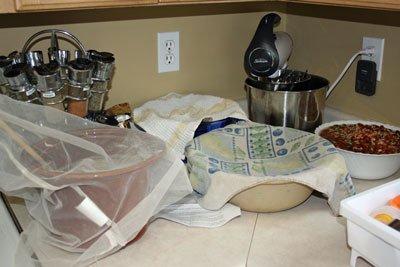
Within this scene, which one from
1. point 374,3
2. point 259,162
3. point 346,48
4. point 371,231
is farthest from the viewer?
point 346,48

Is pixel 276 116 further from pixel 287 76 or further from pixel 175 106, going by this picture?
pixel 175 106

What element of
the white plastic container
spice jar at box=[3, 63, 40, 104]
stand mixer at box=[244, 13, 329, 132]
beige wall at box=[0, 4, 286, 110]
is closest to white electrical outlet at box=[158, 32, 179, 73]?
beige wall at box=[0, 4, 286, 110]

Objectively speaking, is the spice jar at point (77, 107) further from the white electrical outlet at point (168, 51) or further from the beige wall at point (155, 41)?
the white electrical outlet at point (168, 51)

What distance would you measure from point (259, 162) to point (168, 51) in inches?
16.4

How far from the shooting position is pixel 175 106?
3.85 ft

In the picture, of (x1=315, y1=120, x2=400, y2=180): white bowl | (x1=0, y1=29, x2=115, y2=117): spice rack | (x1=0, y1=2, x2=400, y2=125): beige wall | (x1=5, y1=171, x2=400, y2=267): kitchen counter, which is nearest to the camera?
(x1=5, y1=171, x2=400, y2=267): kitchen counter

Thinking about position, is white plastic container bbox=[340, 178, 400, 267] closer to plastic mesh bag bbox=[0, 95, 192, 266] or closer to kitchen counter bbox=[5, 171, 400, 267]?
kitchen counter bbox=[5, 171, 400, 267]

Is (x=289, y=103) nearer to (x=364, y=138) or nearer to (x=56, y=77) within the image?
(x=364, y=138)

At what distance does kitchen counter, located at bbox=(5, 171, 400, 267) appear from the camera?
0.75m

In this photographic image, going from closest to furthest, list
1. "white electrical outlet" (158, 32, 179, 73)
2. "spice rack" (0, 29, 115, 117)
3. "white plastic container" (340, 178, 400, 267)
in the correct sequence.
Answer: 1. "white plastic container" (340, 178, 400, 267)
2. "spice rack" (0, 29, 115, 117)
3. "white electrical outlet" (158, 32, 179, 73)

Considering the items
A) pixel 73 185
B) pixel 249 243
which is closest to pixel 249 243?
pixel 249 243

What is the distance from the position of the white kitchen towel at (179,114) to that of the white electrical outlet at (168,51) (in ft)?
0.26

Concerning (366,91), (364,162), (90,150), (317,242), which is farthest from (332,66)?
(90,150)

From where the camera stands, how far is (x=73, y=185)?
693 mm
